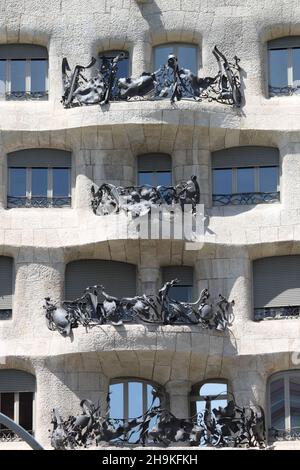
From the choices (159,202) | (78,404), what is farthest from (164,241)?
(78,404)

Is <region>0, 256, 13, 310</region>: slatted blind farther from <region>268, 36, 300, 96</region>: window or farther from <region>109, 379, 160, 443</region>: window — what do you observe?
<region>268, 36, 300, 96</region>: window

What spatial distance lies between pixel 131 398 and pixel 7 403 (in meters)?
2.81

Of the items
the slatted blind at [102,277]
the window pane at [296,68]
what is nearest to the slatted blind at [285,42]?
the window pane at [296,68]

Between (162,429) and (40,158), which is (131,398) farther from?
(40,158)

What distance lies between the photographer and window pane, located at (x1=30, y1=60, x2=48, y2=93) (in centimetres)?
5472

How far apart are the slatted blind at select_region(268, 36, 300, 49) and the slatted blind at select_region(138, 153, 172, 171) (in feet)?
12.0

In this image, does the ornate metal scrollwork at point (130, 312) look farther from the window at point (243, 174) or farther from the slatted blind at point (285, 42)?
the slatted blind at point (285, 42)

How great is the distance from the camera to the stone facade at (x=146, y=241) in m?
52.2

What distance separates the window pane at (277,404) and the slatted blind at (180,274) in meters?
3.14

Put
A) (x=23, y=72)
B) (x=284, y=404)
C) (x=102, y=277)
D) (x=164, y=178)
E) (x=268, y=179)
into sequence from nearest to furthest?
(x=284, y=404) < (x=102, y=277) < (x=268, y=179) < (x=164, y=178) < (x=23, y=72)

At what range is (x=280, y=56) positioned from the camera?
54.8 metres

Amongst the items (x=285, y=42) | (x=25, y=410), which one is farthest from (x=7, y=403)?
(x=285, y=42)

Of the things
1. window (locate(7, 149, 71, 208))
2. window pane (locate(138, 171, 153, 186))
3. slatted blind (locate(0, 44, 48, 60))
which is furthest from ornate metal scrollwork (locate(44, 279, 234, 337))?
slatted blind (locate(0, 44, 48, 60))

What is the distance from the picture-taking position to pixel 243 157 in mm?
54250
